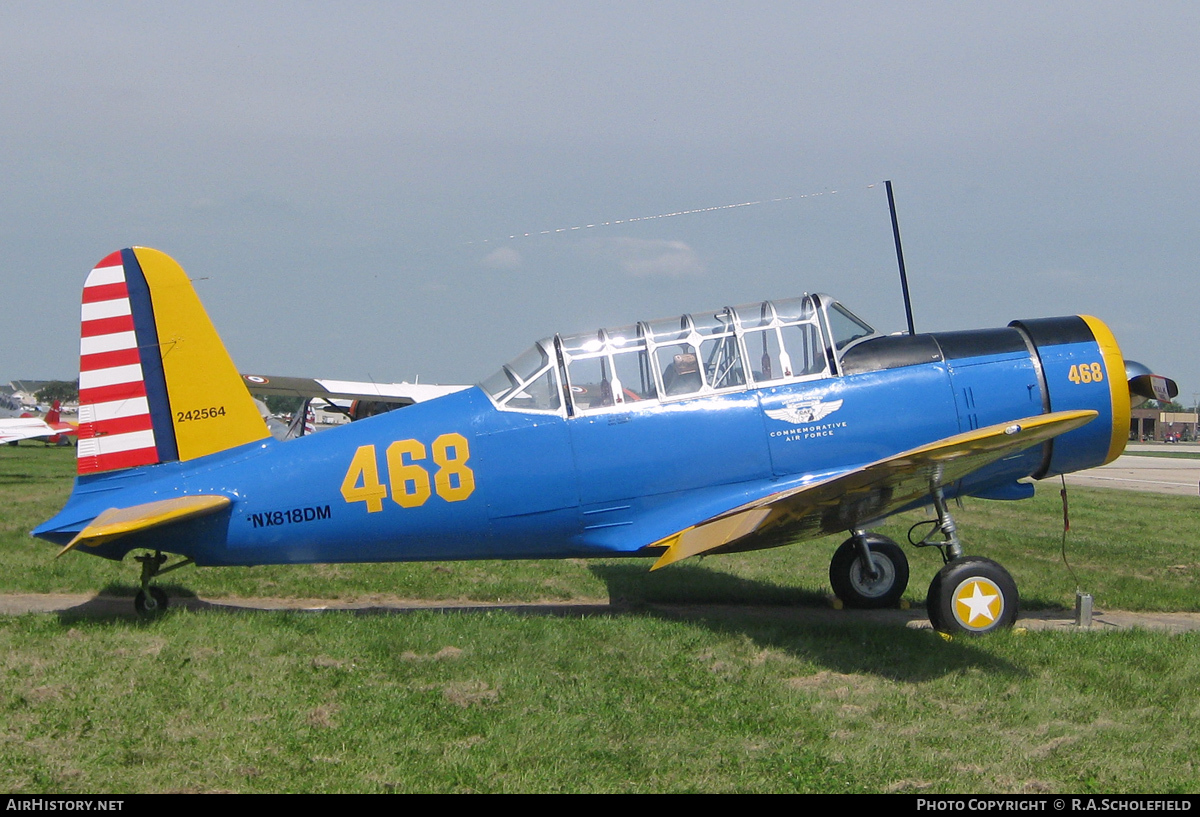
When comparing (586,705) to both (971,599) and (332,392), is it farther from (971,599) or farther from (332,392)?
(332,392)

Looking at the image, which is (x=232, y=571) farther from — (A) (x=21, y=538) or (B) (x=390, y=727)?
(B) (x=390, y=727)

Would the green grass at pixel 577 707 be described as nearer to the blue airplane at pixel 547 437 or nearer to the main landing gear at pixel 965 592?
the main landing gear at pixel 965 592

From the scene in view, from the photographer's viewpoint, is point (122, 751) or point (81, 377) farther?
point (81, 377)

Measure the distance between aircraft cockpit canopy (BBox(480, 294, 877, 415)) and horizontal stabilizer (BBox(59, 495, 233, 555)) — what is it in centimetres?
219

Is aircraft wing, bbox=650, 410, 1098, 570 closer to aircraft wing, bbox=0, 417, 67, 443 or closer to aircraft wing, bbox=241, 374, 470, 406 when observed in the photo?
aircraft wing, bbox=241, 374, 470, 406

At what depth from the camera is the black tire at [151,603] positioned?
7088mm

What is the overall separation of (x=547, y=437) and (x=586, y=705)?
7.71 feet

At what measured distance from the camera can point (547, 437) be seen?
7035mm

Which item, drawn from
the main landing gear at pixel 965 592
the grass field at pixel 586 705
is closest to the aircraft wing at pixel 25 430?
the grass field at pixel 586 705

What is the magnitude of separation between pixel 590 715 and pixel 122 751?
2.24 metres

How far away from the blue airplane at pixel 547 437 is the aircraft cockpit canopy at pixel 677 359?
17 mm

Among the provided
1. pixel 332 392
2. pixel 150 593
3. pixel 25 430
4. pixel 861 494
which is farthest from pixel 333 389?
pixel 861 494

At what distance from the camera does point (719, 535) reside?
6.49m
